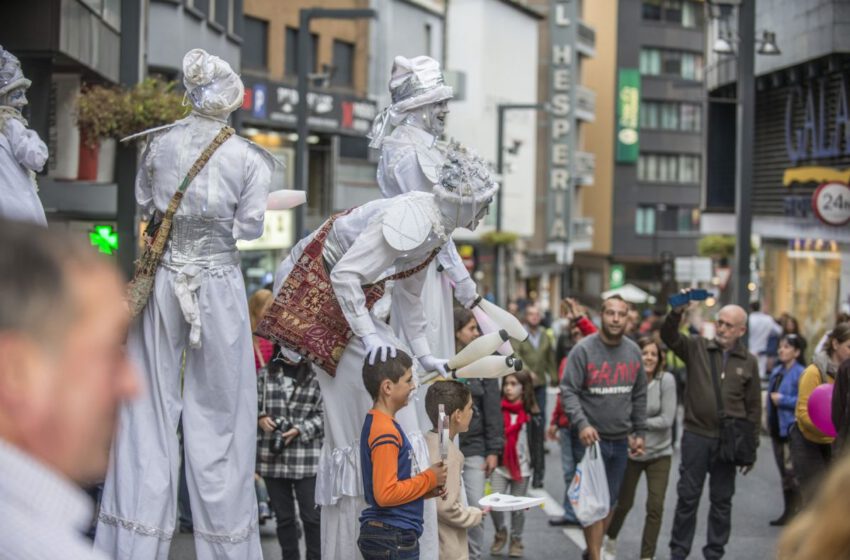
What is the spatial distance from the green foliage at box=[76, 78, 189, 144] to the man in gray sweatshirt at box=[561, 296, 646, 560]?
4.70 metres

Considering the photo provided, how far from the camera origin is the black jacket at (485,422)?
10367mm

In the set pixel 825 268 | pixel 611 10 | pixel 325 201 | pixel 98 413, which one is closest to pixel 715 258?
pixel 325 201

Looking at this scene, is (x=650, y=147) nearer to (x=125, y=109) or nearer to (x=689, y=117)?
(x=689, y=117)

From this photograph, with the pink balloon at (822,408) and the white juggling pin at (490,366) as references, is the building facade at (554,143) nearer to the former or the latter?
the pink balloon at (822,408)

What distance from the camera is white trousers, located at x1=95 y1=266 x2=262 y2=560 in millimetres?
6805

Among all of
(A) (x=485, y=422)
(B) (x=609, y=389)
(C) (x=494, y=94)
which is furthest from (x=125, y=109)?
(C) (x=494, y=94)

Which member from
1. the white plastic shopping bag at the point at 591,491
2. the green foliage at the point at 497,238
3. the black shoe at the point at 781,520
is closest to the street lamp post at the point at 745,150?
the black shoe at the point at 781,520

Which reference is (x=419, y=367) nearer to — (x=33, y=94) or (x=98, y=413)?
(x=98, y=413)

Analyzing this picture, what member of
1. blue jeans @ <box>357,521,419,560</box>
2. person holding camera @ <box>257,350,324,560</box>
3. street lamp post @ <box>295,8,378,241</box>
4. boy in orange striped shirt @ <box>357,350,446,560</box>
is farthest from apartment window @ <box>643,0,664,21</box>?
blue jeans @ <box>357,521,419,560</box>

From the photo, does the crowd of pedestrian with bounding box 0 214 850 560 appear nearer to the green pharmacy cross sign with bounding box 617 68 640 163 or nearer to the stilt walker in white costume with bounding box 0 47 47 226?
the stilt walker in white costume with bounding box 0 47 47 226

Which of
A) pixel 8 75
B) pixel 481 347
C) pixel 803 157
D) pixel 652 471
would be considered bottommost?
pixel 652 471

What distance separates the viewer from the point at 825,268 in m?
30.6

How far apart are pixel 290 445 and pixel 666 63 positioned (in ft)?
273

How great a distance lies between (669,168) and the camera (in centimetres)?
9138
